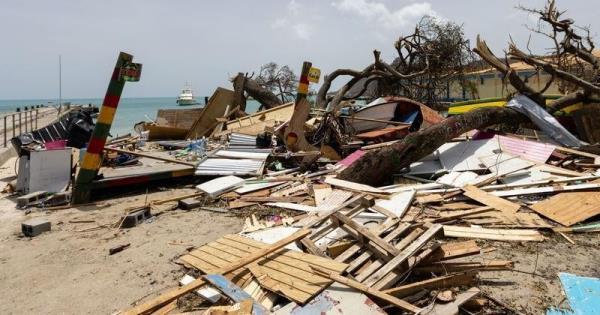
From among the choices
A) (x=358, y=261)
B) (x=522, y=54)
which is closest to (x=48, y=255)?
(x=358, y=261)

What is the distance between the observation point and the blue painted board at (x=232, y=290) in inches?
132

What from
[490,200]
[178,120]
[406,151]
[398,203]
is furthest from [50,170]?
[178,120]

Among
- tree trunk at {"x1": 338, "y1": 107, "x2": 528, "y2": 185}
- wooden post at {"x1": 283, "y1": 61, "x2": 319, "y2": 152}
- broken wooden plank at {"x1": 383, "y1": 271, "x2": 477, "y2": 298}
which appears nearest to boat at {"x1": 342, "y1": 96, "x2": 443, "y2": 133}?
wooden post at {"x1": 283, "y1": 61, "x2": 319, "y2": 152}

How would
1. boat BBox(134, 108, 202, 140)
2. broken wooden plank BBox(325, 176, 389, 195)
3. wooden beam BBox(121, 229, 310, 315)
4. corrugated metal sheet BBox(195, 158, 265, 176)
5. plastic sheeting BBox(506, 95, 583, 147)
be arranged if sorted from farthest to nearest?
boat BBox(134, 108, 202, 140) < plastic sheeting BBox(506, 95, 583, 147) < corrugated metal sheet BBox(195, 158, 265, 176) < broken wooden plank BBox(325, 176, 389, 195) < wooden beam BBox(121, 229, 310, 315)

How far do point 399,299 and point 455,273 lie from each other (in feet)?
2.33

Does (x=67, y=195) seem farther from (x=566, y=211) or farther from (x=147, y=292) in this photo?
(x=566, y=211)

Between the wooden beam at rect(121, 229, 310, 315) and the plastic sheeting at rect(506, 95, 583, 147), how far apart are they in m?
7.68

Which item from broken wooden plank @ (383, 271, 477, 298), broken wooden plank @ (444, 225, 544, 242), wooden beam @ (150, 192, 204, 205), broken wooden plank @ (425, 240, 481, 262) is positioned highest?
broken wooden plank @ (425, 240, 481, 262)

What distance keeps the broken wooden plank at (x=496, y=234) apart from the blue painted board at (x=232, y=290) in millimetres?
2878

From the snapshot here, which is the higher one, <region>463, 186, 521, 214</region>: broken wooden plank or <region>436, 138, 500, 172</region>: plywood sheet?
<region>436, 138, 500, 172</region>: plywood sheet

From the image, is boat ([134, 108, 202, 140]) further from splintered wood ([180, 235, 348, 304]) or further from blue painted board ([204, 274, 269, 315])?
blue painted board ([204, 274, 269, 315])

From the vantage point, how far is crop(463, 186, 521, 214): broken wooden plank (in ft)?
20.0

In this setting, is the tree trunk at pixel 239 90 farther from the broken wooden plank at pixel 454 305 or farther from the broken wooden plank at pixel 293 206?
the broken wooden plank at pixel 454 305

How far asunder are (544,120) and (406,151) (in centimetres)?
410
